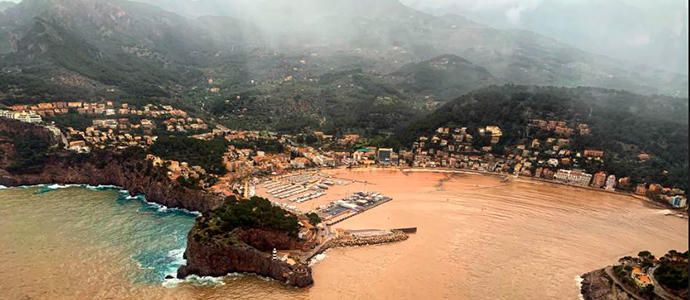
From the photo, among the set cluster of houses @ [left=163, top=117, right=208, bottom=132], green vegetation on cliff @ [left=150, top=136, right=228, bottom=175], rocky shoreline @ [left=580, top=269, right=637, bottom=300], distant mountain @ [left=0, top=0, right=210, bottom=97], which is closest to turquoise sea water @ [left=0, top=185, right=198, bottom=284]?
green vegetation on cliff @ [left=150, top=136, right=228, bottom=175]

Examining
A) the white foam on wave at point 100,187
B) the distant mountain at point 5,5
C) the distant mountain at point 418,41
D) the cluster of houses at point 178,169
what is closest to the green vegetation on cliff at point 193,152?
the cluster of houses at point 178,169

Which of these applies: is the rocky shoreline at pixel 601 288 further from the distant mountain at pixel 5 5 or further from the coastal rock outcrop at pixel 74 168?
the distant mountain at pixel 5 5

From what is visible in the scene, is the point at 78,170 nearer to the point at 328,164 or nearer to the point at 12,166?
the point at 12,166

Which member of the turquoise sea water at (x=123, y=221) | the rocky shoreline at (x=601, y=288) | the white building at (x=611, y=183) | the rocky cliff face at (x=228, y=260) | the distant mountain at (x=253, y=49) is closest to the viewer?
the rocky shoreline at (x=601, y=288)

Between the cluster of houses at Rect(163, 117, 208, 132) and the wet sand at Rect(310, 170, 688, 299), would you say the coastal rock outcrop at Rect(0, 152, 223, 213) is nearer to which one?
the cluster of houses at Rect(163, 117, 208, 132)

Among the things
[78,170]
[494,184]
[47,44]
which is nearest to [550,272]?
[494,184]

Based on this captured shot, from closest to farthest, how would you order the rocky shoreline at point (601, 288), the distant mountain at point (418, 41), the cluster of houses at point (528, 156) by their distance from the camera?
1. the rocky shoreline at point (601, 288)
2. the cluster of houses at point (528, 156)
3. the distant mountain at point (418, 41)
